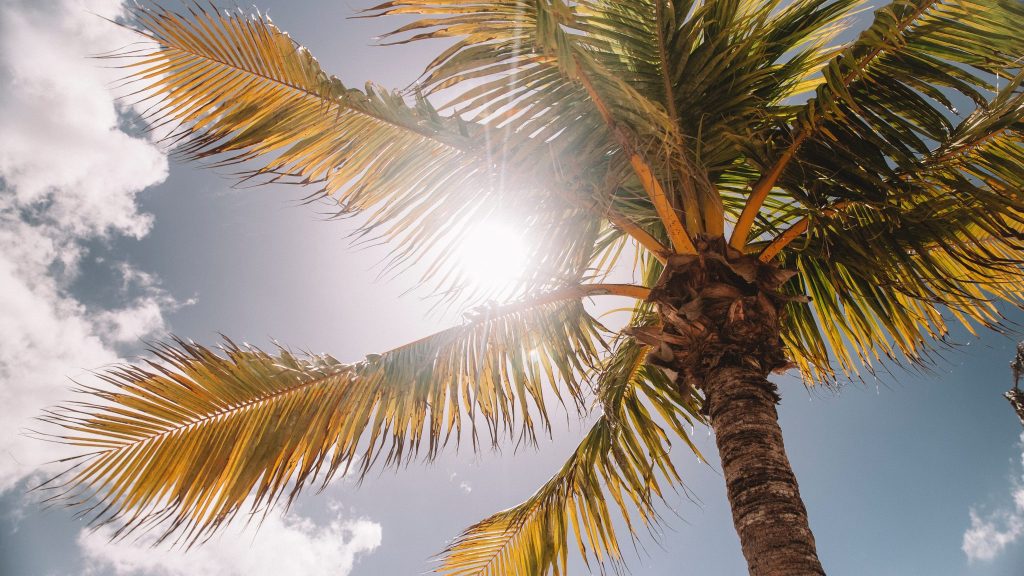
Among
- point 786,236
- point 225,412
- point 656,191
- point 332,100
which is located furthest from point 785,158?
point 225,412

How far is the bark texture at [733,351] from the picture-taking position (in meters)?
2.88

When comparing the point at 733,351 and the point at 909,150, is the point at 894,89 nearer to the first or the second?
the point at 909,150

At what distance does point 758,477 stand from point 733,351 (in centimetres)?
71

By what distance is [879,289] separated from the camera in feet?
13.0

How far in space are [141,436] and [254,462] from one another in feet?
1.97

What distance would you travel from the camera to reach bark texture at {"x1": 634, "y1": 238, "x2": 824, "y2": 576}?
2.88 metres

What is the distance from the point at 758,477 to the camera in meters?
2.83

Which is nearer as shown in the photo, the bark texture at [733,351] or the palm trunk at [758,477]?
the palm trunk at [758,477]

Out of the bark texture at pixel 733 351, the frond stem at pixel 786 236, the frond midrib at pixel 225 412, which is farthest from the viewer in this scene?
the frond stem at pixel 786 236

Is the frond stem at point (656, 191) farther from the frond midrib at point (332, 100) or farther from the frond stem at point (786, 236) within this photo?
the frond midrib at point (332, 100)

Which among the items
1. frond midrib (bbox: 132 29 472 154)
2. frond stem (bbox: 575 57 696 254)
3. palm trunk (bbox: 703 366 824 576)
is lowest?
palm trunk (bbox: 703 366 824 576)

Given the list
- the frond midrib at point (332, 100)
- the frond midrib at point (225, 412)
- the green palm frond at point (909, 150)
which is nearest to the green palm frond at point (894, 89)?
the green palm frond at point (909, 150)

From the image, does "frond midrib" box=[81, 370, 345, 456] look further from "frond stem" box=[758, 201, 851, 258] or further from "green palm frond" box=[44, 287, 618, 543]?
"frond stem" box=[758, 201, 851, 258]

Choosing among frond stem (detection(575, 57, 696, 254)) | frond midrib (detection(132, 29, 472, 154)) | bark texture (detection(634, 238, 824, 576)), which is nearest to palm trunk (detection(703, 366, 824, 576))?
bark texture (detection(634, 238, 824, 576))
